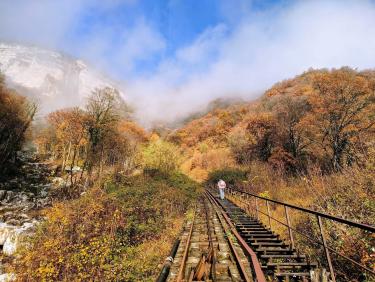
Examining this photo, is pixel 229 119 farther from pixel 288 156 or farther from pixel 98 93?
pixel 98 93

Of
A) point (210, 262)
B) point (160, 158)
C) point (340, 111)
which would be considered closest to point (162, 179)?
point (160, 158)

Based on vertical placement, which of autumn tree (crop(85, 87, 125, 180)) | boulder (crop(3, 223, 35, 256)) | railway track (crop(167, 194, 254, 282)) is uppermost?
autumn tree (crop(85, 87, 125, 180))

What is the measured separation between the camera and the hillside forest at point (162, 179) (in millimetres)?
7156

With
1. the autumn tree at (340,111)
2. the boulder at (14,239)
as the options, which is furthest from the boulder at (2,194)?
the autumn tree at (340,111)

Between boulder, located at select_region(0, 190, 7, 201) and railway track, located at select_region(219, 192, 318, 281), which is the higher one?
railway track, located at select_region(219, 192, 318, 281)

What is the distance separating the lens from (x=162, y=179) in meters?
22.5

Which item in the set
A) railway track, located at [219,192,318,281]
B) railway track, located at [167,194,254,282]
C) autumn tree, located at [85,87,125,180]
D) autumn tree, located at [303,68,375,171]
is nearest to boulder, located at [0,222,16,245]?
railway track, located at [167,194,254,282]

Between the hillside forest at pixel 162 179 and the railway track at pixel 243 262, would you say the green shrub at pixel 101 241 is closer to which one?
the hillside forest at pixel 162 179

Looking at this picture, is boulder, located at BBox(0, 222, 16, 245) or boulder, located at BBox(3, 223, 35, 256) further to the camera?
boulder, located at BBox(0, 222, 16, 245)

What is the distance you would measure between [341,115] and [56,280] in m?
22.5

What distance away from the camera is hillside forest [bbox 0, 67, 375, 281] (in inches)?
282

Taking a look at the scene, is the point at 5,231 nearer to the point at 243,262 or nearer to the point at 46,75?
the point at 243,262

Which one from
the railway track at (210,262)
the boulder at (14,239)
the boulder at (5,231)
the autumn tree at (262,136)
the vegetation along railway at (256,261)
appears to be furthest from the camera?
the autumn tree at (262,136)

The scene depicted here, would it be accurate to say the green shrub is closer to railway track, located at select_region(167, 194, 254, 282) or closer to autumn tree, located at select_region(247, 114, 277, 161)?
railway track, located at select_region(167, 194, 254, 282)
